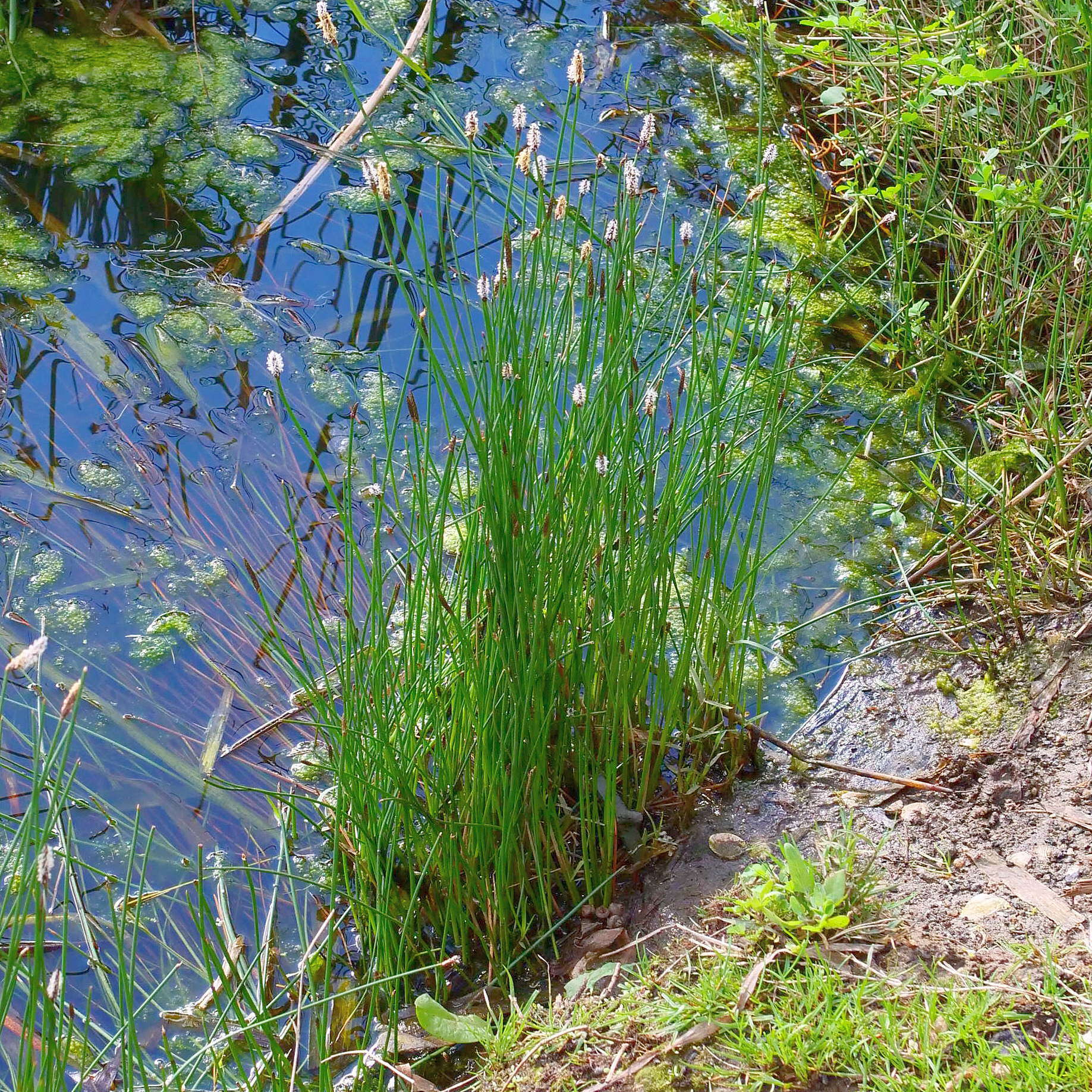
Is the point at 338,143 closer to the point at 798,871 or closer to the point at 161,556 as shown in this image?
the point at 161,556

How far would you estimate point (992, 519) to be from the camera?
7.50ft

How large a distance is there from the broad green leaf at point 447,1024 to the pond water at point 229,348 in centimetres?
52

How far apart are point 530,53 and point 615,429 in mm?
2399

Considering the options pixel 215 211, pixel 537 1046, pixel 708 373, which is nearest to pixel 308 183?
pixel 215 211

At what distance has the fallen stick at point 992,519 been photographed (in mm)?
2129

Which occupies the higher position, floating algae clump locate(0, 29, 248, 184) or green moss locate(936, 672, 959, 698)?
floating algae clump locate(0, 29, 248, 184)

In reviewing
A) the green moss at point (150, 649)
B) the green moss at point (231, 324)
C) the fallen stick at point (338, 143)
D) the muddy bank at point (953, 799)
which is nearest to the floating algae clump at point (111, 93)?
the fallen stick at point (338, 143)

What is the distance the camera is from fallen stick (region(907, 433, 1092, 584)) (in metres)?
2.13

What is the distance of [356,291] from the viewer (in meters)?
2.81

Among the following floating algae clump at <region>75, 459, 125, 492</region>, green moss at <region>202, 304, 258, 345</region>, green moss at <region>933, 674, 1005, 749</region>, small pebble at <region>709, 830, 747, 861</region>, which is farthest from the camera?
green moss at <region>202, 304, 258, 345</region>

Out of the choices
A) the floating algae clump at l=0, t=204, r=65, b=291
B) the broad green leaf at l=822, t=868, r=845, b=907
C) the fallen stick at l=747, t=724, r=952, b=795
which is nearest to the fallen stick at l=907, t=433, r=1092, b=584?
the fallen stick at l=747, t=724, r=952, b=795

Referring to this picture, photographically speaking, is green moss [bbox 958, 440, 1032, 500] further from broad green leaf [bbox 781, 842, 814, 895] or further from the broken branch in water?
broad green leaf [bbox 781, 842, 814, 895]

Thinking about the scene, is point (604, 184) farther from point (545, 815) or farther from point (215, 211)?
point (545, 815)

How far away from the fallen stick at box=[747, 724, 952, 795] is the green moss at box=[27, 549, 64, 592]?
146cm
